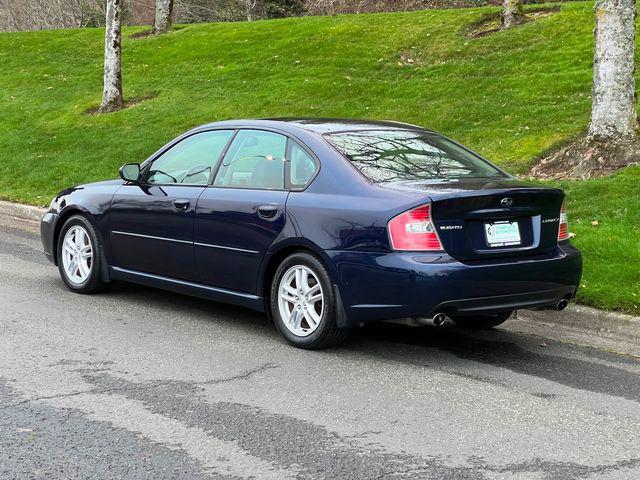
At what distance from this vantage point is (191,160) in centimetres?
752

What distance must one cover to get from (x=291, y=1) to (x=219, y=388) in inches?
1573

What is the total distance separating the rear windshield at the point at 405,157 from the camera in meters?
6.45

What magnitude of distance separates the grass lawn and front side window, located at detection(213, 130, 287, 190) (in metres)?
3.02

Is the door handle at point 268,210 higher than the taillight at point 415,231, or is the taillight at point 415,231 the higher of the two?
the door handle at point 268,210

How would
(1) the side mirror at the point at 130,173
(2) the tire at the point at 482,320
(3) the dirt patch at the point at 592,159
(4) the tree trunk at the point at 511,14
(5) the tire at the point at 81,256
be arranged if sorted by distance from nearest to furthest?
(2) the tire at the point at 482,320 → (1) the side mirror at the point at 130,173 → (5) the tire at the point at 81,256 → (3) the dirt patch at the point at 592,159 → (4) the tree trunk at the point at 511,14

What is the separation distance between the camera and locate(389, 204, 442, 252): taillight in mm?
5867

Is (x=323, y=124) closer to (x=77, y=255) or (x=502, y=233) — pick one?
(x=502, y=233)

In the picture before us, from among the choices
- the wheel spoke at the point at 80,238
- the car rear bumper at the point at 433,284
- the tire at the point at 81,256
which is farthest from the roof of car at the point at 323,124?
the wheel spoke at the point at 80,238

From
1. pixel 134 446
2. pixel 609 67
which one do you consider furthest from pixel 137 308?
pixel 609 67

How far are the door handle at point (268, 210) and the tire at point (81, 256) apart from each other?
1951mm

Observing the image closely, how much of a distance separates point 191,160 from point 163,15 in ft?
70.4

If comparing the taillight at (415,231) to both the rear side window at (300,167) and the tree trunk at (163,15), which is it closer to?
the rear side window at (300,167)

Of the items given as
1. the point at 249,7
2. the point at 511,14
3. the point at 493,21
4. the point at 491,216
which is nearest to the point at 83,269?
the point at 491,216

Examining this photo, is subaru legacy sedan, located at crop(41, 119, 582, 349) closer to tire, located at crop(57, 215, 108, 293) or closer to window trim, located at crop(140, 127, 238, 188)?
window trim, located at crop(140, 127, 238, 188)
